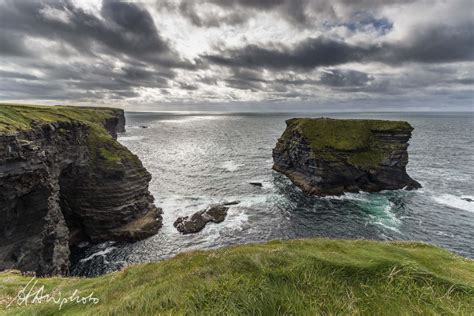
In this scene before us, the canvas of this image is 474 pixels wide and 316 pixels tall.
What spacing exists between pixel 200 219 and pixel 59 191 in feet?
87.1

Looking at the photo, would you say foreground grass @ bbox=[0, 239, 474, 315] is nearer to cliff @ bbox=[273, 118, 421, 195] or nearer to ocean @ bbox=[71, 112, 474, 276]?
ocean @ bbox=[71, 112, 474, 276]

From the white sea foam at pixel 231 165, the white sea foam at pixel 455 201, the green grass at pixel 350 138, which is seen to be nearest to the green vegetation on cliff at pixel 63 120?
the white sea foam at pixel 231 165

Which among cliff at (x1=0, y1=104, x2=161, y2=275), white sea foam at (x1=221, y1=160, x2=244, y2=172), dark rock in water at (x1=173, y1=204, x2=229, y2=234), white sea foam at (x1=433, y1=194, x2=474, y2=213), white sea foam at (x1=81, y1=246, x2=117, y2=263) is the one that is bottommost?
white sea foam at (x1=81, y1=246, x2=117, y2=263)

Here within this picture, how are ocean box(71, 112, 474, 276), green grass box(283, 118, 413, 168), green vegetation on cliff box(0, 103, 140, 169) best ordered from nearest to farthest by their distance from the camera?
1. green vegetation on cliff box(0, 103, 140, 169)
2. ocean box(71, 112, 474, 276)
3. green grass box(283, 118, 413, 168)

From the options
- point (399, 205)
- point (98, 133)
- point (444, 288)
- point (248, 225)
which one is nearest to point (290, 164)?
point (399, 205)

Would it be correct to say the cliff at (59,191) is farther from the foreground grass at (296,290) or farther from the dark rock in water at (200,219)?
the foreground grass at (296,290)

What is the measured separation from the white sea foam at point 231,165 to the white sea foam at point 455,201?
60.4m

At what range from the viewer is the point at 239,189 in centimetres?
6969

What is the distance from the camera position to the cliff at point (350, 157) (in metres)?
68.9

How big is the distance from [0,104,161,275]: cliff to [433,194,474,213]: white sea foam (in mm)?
68107

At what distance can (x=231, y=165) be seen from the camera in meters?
96.9

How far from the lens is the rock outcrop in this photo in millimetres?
48031

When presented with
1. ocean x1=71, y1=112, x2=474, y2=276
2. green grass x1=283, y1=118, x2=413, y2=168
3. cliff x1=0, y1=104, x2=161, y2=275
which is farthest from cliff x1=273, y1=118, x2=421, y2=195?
cliff x1=0, y1=104, x2=161, y2=275

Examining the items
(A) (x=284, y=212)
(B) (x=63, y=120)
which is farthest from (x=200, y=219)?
(B) (x=63, y=120)
